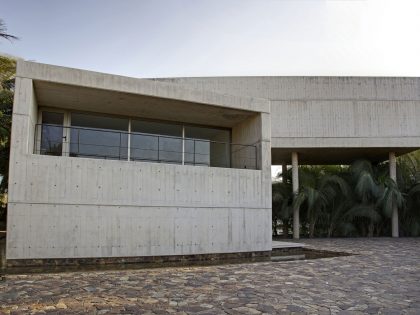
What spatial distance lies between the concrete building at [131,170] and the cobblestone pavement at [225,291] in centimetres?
208

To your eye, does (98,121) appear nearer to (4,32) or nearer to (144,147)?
(144,147)

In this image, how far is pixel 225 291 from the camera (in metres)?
6.48

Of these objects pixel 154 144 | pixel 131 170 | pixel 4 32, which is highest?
pixel 4 32

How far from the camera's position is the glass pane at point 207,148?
1382 centimetres

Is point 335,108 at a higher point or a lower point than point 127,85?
higher

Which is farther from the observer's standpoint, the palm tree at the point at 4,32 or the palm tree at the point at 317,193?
A: the palm tree at the point at 317,193

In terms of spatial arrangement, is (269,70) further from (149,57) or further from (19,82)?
(19,82)

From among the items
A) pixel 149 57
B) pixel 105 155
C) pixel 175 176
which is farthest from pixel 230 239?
pixel 149 57

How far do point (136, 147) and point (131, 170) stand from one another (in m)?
2.30

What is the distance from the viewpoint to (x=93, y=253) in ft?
32.9

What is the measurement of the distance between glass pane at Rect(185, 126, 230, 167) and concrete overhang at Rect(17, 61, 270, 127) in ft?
2.05

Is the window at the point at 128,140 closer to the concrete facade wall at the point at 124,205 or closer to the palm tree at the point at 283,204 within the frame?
the concrete facade wall at the point at 124,205

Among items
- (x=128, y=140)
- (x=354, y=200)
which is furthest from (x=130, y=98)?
(x=354, y=200)

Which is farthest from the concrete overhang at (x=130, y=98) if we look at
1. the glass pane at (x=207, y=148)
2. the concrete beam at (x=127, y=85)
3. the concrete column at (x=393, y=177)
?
the concrete column at (x=393, y=177)
